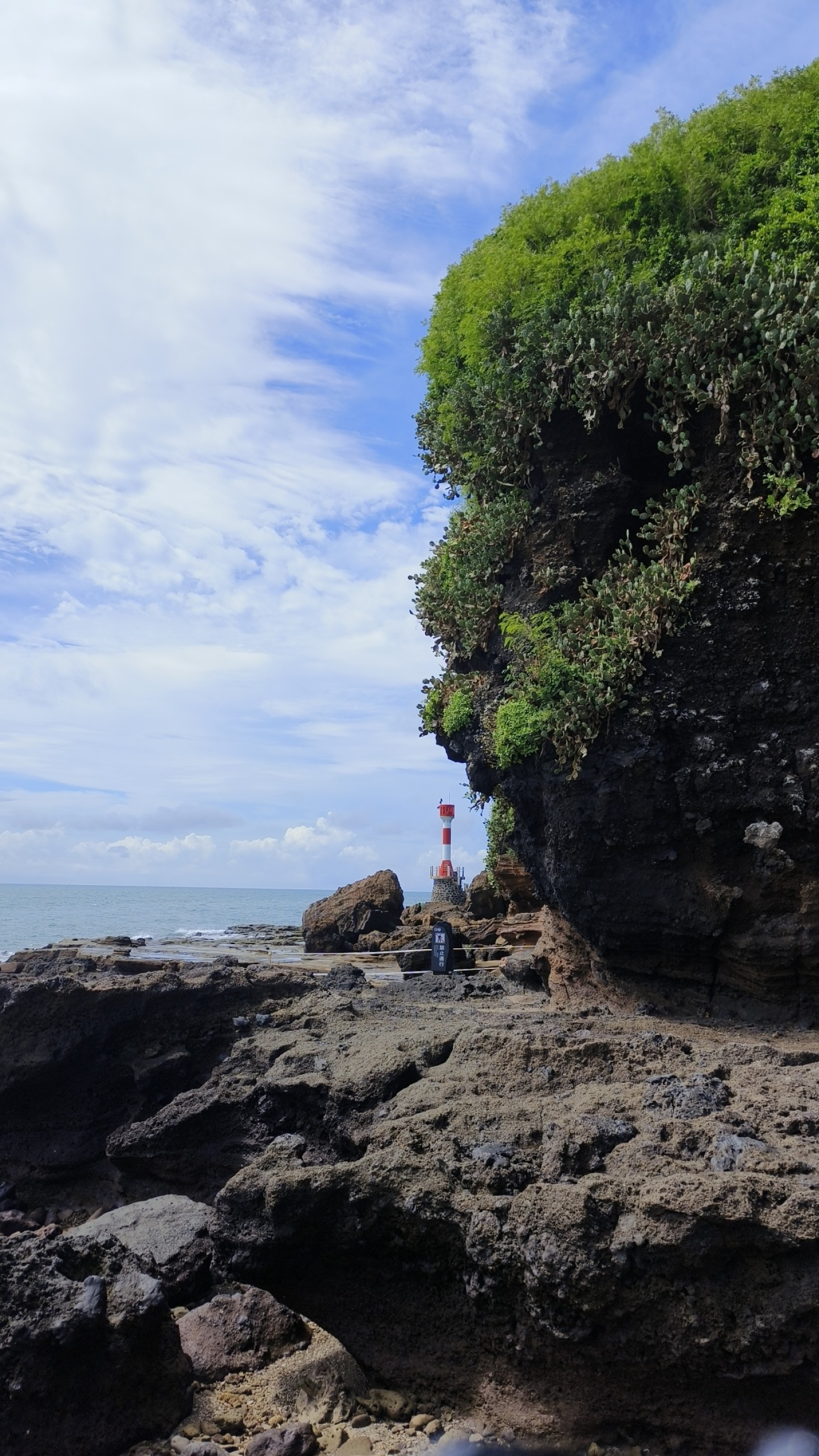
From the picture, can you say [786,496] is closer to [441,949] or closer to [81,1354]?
[81,1354]

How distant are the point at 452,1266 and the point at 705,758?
20.2ft

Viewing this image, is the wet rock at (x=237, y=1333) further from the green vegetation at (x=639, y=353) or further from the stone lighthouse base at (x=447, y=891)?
the stone lighthouse base at (x=447, y=891)

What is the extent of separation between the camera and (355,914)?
24766mm

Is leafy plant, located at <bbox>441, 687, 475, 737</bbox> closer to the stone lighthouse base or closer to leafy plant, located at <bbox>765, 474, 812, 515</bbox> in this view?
leafy plant, located at <bbox>765, 474, 812, 515</bbox>

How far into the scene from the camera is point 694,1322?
4.03m

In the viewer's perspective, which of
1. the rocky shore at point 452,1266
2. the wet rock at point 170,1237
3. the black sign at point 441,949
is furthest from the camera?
the black sign at point 441,949

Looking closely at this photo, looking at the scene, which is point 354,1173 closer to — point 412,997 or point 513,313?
point 412,997

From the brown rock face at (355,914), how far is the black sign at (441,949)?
264 inches

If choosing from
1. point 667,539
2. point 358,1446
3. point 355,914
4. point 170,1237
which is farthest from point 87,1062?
point 355,914

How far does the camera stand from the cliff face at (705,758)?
9234 mm

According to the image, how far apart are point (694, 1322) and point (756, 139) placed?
449 inches

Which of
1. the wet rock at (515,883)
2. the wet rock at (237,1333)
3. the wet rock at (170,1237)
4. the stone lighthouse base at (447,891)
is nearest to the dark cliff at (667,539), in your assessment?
the wet rock at (170,1237)

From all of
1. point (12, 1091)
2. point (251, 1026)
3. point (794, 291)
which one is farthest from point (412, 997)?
point (794, 291)

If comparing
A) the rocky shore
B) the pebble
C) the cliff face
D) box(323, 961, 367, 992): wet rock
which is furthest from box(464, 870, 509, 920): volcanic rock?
the pebble
